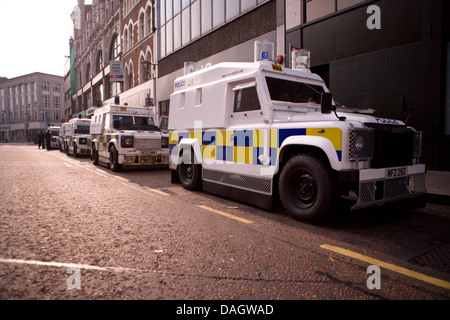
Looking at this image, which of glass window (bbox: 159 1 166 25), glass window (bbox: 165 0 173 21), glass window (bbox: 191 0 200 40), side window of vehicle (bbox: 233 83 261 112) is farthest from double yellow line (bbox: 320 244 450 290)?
glass window (bbox: 159 1 166 25)

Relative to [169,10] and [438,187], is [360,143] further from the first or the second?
[169,10]

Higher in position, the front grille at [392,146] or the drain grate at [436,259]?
the front grille at [392,146]

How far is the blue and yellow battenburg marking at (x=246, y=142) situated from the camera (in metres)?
3.88

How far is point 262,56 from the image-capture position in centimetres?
553

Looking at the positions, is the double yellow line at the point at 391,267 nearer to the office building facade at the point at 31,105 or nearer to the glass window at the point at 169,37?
the glass window at the point at 169,37

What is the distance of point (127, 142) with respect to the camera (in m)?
10.1

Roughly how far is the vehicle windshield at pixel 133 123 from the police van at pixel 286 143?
452 cm

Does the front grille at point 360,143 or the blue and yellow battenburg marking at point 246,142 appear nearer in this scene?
the front grille at point 360,143

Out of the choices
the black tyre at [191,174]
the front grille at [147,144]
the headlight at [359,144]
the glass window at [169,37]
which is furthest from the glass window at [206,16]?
the headlight at [359,144]

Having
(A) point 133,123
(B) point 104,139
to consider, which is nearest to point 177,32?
(A) point 133,123

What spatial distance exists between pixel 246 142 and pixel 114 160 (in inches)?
258

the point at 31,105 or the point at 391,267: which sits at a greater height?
the point at 31,105
